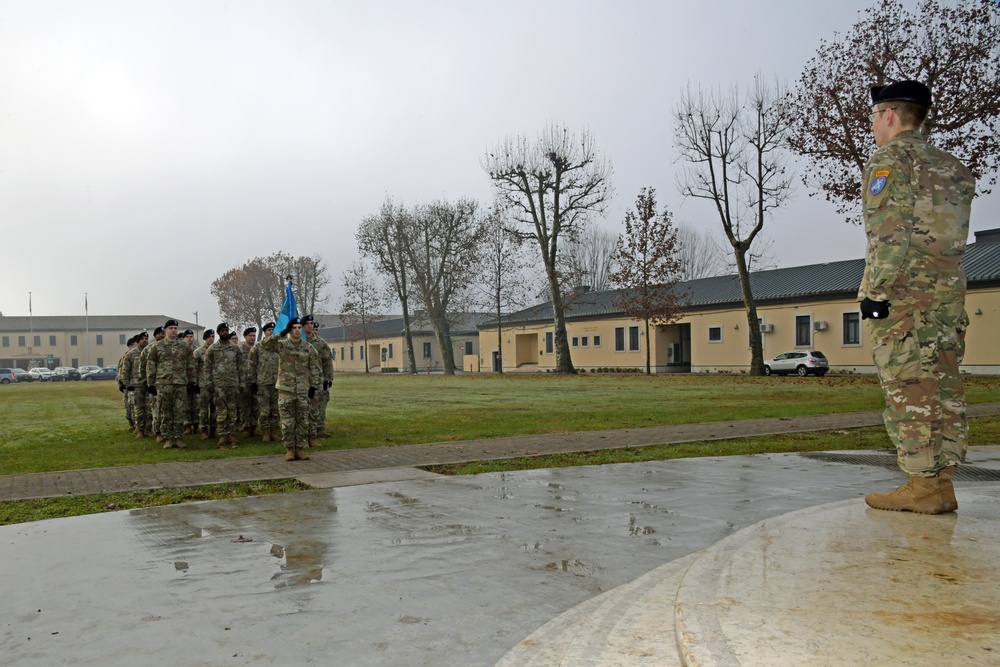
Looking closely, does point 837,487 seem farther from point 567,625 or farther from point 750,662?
point 750,662

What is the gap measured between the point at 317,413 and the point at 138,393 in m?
3.71

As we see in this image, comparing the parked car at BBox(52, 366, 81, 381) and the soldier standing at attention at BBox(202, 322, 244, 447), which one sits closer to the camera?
the soldier standing at attention at BBox(202, 322, 244, 447)

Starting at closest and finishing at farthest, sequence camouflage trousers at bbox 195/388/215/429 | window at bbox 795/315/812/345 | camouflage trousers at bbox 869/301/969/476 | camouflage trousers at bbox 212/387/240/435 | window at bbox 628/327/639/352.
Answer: camouflage trousers at bbox 869/301/969/476 < camouflage trousers at bbox 212/387/240/435 < camouflage trousers at bbox 195/388/215/429 < window at bbox 795/315/812/345 < window at bbox 628/327/639/352

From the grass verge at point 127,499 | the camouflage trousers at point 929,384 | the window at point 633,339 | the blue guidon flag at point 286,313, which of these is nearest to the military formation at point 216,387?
the blue guidon flag at point 286,313

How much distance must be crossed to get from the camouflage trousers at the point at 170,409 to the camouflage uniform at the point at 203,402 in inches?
18.5

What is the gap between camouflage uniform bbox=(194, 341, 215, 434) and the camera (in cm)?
1452

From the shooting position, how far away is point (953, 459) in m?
5.27

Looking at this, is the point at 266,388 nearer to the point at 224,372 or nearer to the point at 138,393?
the point at 224,372

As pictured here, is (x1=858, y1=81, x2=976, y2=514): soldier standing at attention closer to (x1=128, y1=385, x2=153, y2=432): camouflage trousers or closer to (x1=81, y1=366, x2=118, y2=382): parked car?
(x1=128, y1=385, x2=153, y2=432): camouflage trousers

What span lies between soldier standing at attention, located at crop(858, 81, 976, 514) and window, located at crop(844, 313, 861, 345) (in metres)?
41.2

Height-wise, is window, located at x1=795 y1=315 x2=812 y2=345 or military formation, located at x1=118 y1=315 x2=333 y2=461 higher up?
window, located at x1=795 y1=315 x2=812 y2=345

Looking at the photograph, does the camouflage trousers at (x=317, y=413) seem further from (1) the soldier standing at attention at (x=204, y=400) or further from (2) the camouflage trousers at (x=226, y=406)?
(1) the soldier standing at attention at (x=204, y=400)

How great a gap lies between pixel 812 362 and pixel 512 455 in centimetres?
3551

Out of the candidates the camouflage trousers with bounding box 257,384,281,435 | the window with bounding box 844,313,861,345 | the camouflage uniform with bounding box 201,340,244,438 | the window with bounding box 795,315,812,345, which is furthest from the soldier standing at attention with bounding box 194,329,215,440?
the window with bounding box 795,315,812,345
